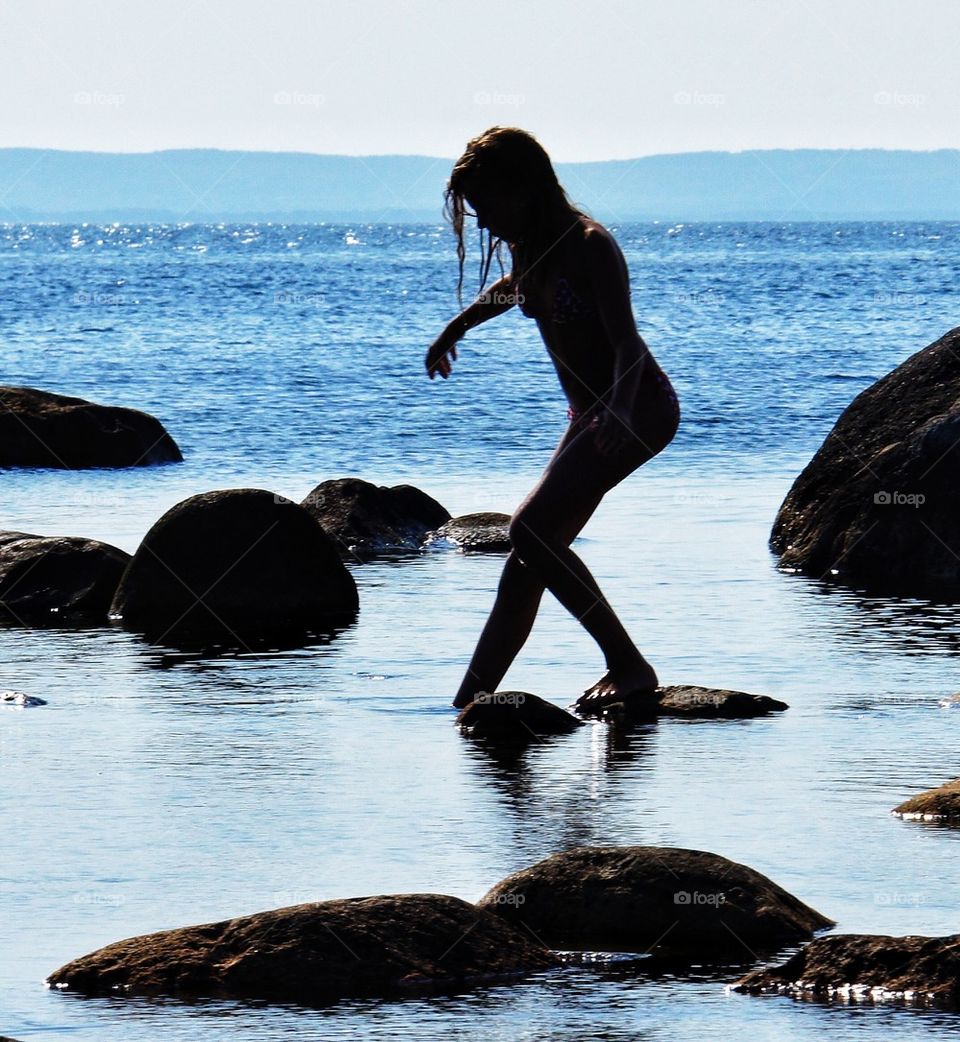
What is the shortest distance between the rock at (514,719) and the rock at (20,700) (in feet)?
5.85

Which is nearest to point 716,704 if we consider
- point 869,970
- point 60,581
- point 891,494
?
point 869,970

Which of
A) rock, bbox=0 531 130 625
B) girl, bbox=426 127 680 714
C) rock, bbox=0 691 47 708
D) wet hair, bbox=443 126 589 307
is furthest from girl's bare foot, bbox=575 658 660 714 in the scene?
rock, bbox=0 531 130 625

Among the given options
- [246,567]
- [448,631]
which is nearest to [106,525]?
[246,567]

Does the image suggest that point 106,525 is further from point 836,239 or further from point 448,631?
point 836,239

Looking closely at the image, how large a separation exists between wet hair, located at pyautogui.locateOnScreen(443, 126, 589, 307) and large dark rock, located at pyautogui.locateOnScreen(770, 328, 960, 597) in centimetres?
481

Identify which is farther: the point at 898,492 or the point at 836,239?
the point at 836,239

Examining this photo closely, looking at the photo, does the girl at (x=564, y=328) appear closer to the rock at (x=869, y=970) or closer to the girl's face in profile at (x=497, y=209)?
the girl's face in profile at (x=497, y=209)

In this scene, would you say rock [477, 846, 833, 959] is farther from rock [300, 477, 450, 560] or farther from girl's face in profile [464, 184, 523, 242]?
rock [300, 477, 450, 560]

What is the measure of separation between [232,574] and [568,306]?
376cm

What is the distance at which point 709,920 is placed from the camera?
17.5 feet

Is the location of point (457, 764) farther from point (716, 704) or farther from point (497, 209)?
point (497, 209)

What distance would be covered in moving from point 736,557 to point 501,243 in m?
5.58

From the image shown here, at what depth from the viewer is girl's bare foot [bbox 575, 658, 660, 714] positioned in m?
8.31

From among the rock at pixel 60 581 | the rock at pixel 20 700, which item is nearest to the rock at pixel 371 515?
the rock at pixel 60 581
